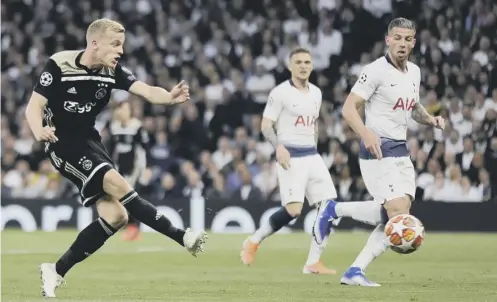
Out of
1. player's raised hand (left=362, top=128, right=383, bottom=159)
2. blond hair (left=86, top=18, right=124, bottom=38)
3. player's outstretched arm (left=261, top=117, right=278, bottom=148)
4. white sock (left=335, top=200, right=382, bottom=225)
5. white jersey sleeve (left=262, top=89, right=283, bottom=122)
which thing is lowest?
white sock (left=335, top=200, right=382, bottom=225)

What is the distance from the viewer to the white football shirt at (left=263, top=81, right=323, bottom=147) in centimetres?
1370

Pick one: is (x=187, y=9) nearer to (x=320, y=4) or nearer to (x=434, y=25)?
(x=320, y=4)

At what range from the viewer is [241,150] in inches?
842

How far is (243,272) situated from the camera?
41.7ft

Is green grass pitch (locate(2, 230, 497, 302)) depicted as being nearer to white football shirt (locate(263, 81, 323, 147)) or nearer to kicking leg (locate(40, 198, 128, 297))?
kicking leg (locate(40, 198, 128, 297))

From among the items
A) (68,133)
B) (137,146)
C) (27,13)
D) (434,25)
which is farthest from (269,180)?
(68,133)

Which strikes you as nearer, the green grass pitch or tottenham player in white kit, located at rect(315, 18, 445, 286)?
the green grass pitch

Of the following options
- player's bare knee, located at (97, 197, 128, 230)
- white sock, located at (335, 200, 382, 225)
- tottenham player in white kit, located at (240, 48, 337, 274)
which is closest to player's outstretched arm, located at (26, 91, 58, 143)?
player's bare knee, located at (97, 197, 128, 230)

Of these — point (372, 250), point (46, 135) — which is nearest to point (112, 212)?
point (46, 135)

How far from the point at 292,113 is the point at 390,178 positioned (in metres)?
3.28

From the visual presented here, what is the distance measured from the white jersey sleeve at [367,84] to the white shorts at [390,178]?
606 millimetres

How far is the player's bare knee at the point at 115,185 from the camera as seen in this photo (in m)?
9.55

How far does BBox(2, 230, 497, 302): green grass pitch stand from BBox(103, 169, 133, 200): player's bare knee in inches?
33.1

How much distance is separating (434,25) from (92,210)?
23.9ft
